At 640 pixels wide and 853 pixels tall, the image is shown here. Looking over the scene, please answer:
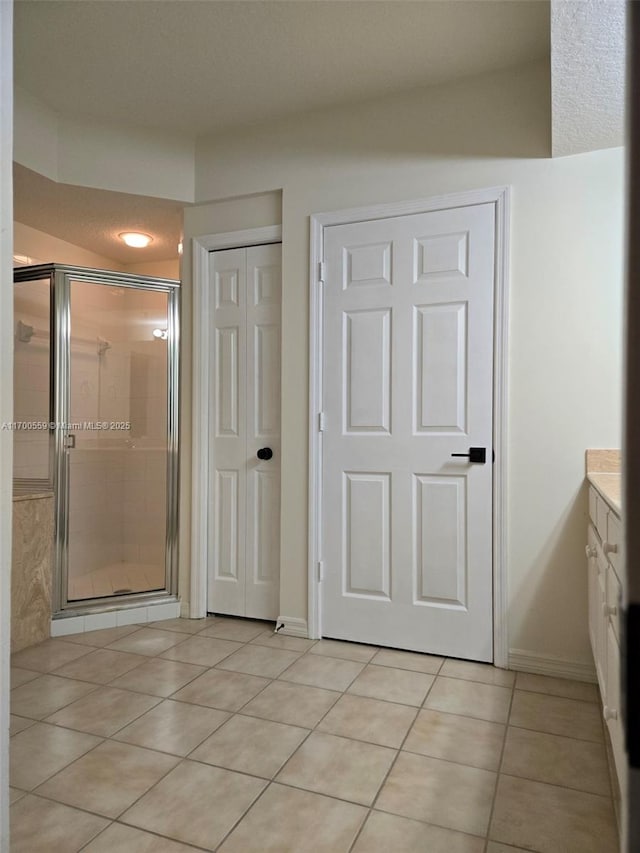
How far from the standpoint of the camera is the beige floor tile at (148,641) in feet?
9.27

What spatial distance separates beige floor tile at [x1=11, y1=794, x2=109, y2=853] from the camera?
148cm

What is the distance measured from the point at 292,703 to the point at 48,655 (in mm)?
1296

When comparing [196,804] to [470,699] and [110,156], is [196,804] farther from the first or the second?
[110,156]

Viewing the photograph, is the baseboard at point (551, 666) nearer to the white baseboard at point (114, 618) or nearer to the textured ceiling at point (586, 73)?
the white baseboard at point (114, 618)

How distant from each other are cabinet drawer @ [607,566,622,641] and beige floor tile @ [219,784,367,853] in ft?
Result: 2.85

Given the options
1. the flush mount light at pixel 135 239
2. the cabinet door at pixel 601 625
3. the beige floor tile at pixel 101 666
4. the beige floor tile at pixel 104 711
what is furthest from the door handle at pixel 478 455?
the flush mount light at pixel 135 239

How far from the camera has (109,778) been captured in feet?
5.80

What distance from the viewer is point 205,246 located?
10.9 feet

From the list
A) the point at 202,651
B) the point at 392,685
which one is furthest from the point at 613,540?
the point at 202,651

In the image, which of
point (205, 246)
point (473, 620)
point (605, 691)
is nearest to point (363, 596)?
point (473, 620)

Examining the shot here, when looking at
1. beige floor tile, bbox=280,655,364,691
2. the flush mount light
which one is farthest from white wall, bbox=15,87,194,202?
beige floor tile, bbox=280,655,364,691

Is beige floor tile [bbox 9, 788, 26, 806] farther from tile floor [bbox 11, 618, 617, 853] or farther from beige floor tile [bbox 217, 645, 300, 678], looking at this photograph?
beige floor tile [bbox 217, 645, 300, 678]

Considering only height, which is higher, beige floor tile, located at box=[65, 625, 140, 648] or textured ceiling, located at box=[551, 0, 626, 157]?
textured ceiling, located at box=[551, 0, 626, 157]

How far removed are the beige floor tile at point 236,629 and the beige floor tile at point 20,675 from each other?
82 centimetres
